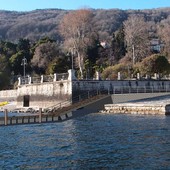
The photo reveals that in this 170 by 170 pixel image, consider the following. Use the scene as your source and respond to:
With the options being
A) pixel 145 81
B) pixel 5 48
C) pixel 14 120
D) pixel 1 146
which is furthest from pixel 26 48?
pixel 1 146

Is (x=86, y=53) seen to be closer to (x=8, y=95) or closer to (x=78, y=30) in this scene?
(x=78, y=30)

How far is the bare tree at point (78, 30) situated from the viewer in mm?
77625

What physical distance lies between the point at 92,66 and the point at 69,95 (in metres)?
33.6

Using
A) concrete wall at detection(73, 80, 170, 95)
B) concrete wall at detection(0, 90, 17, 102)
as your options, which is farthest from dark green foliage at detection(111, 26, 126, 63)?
concrete wall at detection(73, 80, 170, 95)

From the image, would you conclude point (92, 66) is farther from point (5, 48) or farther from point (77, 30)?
point (5, 48)

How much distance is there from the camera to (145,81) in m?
55.6

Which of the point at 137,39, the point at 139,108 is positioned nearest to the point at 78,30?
the point at 137,39

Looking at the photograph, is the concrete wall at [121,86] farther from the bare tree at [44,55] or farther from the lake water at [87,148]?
the bare tree at [44,55]

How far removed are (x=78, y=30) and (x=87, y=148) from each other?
5813 cm

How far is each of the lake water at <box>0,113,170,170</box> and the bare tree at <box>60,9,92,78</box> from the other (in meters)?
48.8

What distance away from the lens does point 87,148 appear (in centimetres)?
2111

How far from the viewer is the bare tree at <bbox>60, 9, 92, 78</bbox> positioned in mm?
77625

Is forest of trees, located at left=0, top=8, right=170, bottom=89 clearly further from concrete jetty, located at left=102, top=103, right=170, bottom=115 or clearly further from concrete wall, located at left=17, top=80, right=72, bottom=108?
concrete jetty, located at left=102, top=103, right=170, bottom=115

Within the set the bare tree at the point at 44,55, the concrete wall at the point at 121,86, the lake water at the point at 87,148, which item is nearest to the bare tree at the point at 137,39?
the bare tree at the point at 44,55
